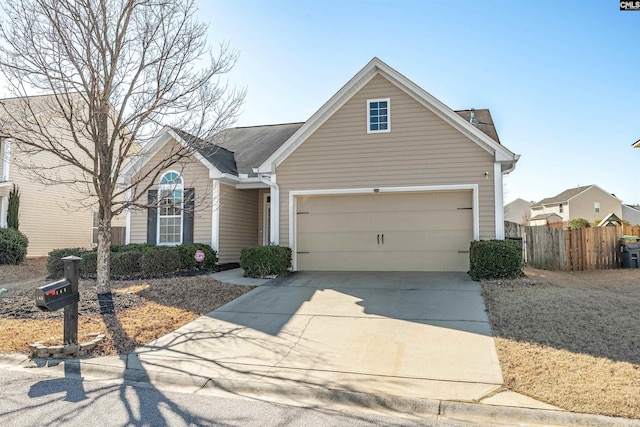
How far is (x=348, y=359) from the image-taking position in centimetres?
550

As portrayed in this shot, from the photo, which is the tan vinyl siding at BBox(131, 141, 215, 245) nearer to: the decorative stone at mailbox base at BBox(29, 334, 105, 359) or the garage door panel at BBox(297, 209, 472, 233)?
the garage door panel at BBox(297, 209, 472, 233)

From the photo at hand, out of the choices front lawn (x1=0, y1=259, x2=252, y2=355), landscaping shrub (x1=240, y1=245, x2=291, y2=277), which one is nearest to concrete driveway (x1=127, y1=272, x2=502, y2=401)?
front lawn (x1=0, y1=259, x2=252, y2=355)

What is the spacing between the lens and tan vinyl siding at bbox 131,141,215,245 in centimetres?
1348

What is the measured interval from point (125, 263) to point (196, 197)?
2975 millimetres

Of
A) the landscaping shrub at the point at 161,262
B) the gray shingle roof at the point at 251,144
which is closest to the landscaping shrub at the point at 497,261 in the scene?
the gray shingle roof at the point at 251,144

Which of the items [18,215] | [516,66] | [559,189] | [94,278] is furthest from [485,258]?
[559,189]

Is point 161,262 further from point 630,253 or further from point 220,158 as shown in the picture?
point 630,253

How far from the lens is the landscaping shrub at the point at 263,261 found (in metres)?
11.3

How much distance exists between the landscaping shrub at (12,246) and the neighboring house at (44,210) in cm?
146

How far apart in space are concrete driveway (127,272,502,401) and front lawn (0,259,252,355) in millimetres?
435

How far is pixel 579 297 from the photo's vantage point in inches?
315

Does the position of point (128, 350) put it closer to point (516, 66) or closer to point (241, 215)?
point (241, 215)

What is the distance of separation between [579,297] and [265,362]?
6028 millimetres

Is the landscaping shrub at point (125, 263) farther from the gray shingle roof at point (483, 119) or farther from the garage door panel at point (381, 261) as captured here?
the gray shingle roof at point (483, 119)
